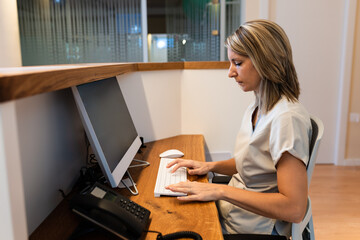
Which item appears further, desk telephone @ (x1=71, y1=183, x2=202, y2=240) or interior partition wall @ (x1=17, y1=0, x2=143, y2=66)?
interior partition wall @ (x1=17, y1=0, x2=143, y2=66)

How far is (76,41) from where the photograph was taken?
181 inches

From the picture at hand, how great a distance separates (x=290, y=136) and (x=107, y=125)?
574mm

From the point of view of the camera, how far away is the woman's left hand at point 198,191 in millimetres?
977

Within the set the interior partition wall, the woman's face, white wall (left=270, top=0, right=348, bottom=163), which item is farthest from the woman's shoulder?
the interior partition wall

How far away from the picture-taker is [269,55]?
1.01 meters

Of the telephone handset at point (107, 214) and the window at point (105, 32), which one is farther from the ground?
the window at point (105, 32)

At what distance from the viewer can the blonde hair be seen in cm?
101

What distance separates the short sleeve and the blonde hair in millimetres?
102

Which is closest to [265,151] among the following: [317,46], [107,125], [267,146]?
[267,146]

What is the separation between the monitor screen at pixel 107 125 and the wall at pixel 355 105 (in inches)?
119

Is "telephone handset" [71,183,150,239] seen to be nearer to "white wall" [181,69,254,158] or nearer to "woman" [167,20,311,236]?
"woman" [167,20,311,236]

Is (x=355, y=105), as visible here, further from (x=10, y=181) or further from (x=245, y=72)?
(x=10, y=181)

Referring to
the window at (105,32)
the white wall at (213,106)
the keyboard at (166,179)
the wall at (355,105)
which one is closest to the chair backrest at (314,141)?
the keyboard at (166,179)

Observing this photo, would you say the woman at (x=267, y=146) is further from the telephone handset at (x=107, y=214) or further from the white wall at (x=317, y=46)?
the white wall at (x=317, y=46)
